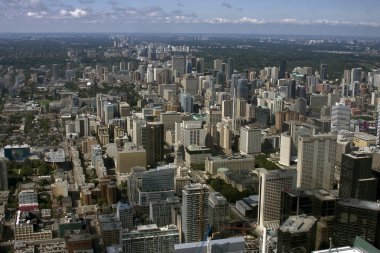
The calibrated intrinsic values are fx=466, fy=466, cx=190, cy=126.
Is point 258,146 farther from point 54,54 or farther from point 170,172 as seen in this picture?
point 54,54

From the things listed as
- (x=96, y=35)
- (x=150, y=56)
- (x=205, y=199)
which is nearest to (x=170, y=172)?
(x=205, y=199)

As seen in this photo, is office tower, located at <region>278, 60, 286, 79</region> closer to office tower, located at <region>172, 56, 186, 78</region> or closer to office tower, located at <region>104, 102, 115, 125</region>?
office tower, located at <region>172, 56, 186, 78</region>

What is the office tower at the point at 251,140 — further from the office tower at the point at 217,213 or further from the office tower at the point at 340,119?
the office tower at the point at 217,213

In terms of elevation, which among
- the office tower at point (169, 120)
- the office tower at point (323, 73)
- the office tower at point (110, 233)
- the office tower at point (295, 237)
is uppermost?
the office tower at point (323, 73)

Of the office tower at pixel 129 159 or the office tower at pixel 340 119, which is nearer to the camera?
the office tower at pixel 129 159

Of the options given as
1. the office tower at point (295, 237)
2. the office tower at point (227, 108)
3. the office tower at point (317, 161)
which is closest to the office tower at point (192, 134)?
the office tower at point (227, 108)

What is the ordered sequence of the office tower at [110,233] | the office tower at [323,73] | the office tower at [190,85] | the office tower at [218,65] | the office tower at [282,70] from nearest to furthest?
the office tower at [110,233]
the office tower at [190,85]
the office tower at [323,73]
the office tower at [282,70]
the office tower at [218,65]

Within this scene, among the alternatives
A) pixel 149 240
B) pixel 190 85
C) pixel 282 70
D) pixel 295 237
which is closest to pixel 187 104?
pixel 190 85

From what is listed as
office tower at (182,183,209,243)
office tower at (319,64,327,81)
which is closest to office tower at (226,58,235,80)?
office tower at (319,64,327,81)

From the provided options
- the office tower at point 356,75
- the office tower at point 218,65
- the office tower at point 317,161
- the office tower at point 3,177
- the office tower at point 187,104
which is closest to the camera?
the office tower at point 317,161
